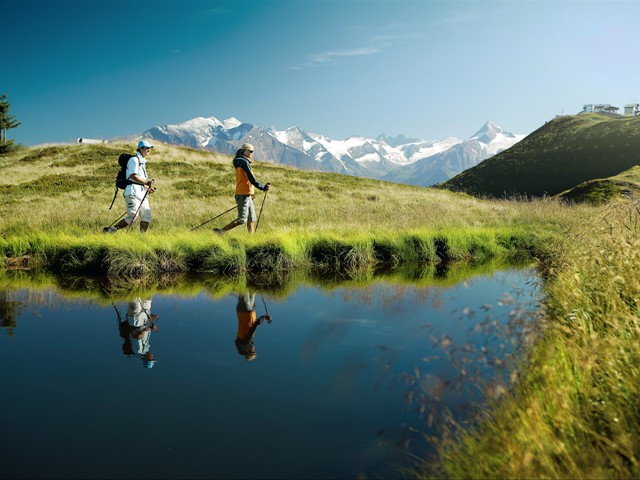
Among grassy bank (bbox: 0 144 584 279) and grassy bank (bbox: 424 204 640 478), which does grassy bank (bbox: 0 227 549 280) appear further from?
grassy bank (bbox: 424 204 640 478)

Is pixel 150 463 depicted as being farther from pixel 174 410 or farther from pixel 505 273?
pixel 505 273

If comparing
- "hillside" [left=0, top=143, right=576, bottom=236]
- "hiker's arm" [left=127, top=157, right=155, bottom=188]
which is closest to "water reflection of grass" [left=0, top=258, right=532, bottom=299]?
"hiker's arm" [left=127, top=157, right=155, bottom=188]

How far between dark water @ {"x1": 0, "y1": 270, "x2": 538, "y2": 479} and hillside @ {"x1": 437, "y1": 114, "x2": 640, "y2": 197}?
85921 mm

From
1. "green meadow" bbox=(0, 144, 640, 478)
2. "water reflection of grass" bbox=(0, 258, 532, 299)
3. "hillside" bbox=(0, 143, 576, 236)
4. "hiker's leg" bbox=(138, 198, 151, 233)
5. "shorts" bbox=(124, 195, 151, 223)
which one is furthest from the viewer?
"hillside" bbox=(0, 143, 576, 236)

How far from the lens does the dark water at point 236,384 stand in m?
4.12

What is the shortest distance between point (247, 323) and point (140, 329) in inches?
63.1

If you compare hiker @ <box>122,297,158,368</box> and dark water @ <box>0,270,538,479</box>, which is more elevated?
hiker @ <box>122,297,158,368</box>

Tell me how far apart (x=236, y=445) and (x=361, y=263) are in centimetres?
999

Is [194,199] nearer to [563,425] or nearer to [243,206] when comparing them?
[243,206]

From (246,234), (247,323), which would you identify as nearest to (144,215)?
(246,234)

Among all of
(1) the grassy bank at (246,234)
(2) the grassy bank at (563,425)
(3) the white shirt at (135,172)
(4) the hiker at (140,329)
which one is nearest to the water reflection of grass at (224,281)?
(1) the grassy bank at (246,234)

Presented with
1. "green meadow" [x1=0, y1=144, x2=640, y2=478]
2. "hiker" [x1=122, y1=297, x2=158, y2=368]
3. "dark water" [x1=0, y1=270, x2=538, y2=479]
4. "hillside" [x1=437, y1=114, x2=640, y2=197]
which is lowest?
"dark water" [x1=0, y1=270, x2=538, y2=479]

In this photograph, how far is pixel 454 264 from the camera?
14.5 metres

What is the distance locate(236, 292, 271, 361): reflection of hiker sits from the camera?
266 inches
